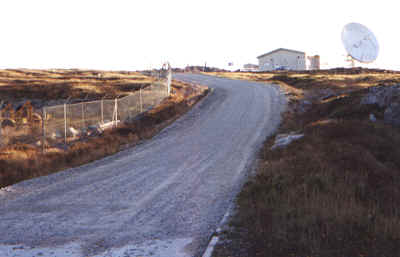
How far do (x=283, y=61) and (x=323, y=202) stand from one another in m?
89.7

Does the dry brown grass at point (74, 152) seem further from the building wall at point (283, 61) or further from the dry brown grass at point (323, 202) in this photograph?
the building wall at point (283, 61)

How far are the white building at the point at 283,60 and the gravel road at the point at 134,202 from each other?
74664 millimetres

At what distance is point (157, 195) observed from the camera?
10.7m

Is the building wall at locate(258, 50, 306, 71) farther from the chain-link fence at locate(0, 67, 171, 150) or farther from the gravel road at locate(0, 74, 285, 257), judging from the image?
→ the gravel road at locate(0, 74, 285, 257)

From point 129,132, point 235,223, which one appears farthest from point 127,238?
point 129,132

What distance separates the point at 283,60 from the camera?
94.3 metres

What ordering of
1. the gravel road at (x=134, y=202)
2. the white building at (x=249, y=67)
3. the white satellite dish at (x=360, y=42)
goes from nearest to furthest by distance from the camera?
the gravel road at (x=134, y=202), the white satellite dish at (x=360, y=42), the white building at (x=249, y=67)

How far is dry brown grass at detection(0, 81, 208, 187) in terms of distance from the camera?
1428 cm

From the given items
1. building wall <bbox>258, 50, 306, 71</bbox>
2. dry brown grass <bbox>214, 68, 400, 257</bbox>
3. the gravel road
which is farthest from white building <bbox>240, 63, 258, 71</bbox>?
dry brown grass <bbox>214, 68, 400, 257</bbox>

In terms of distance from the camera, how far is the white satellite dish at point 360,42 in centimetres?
6072

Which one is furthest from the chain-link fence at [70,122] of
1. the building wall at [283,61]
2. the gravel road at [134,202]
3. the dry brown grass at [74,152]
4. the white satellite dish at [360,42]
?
the building wall at [283,61]

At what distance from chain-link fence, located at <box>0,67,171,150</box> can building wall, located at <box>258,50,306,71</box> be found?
67.5m

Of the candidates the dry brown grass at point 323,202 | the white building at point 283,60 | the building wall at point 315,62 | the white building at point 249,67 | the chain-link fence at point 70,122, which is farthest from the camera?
the white building at point 249,67

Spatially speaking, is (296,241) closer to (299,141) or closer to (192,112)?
(299,141)
